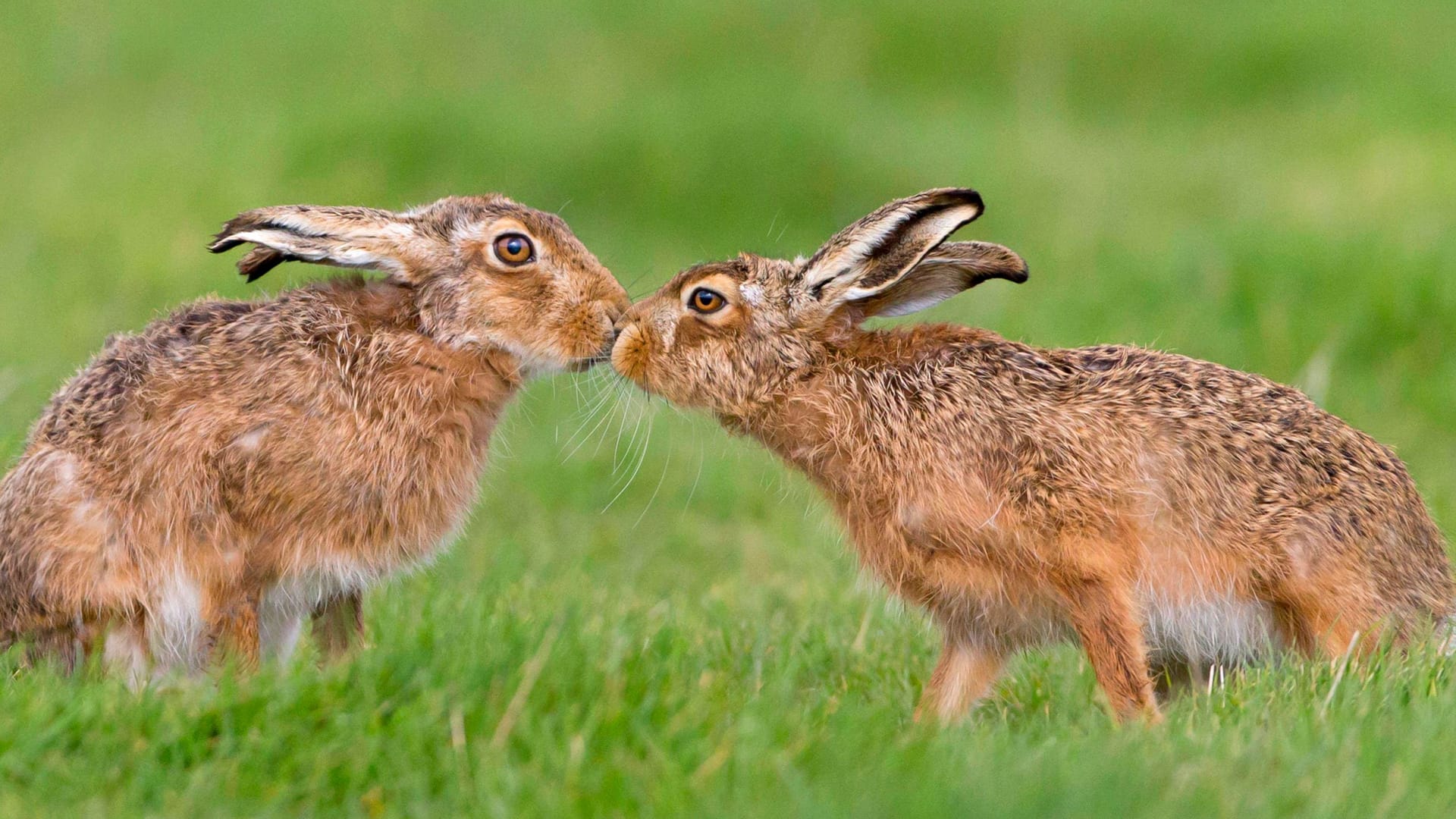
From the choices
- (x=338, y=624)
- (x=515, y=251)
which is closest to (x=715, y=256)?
(x=515, y=251)

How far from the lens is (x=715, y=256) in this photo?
1296cm

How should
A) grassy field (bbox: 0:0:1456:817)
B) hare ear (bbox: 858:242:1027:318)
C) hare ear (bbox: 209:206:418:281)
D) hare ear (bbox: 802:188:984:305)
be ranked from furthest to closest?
hare ear (bbox: 858:242:1027:318)
hare ear (bbox: 209:206:418:281)
hare ear (bbox: 802:188:984:305)
grassy field (bbox: 0:0:1456:817)

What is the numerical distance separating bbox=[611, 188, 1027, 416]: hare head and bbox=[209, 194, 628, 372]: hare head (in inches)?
7.2

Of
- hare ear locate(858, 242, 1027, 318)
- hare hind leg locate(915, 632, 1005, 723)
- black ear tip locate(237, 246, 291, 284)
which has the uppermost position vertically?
black ear tip locate(237, 246, 291, 284)

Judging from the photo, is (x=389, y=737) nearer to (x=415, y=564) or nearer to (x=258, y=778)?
(x=258, y=778)

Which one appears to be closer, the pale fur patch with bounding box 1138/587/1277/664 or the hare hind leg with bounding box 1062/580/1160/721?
the hare hind leg with bounding box 1062/580/1160/721

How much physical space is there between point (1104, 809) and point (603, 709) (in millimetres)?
1204

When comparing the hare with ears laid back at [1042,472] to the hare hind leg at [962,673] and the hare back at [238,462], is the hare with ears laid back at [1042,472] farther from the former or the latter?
the hare back at [238,462]

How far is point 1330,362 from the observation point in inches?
376

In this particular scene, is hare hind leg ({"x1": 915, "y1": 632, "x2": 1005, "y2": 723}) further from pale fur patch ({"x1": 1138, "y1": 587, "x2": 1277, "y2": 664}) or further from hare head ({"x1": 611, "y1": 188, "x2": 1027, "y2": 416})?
hare head ({"x1": 611, "y1": 188, "x2": 1027, "y2": 416})

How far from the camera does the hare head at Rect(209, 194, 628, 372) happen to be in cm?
588

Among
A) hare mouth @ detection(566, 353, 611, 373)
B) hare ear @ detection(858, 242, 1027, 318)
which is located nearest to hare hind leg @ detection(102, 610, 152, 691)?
hare mouth @ detection(566, 353, 611, 373)

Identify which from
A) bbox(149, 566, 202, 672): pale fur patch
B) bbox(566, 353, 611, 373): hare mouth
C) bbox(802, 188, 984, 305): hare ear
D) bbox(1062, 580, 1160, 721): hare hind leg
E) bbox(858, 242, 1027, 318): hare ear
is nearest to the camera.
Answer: bbox(1062, 580, 1160, 721): hare hind leg

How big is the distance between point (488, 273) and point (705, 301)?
0.76m
